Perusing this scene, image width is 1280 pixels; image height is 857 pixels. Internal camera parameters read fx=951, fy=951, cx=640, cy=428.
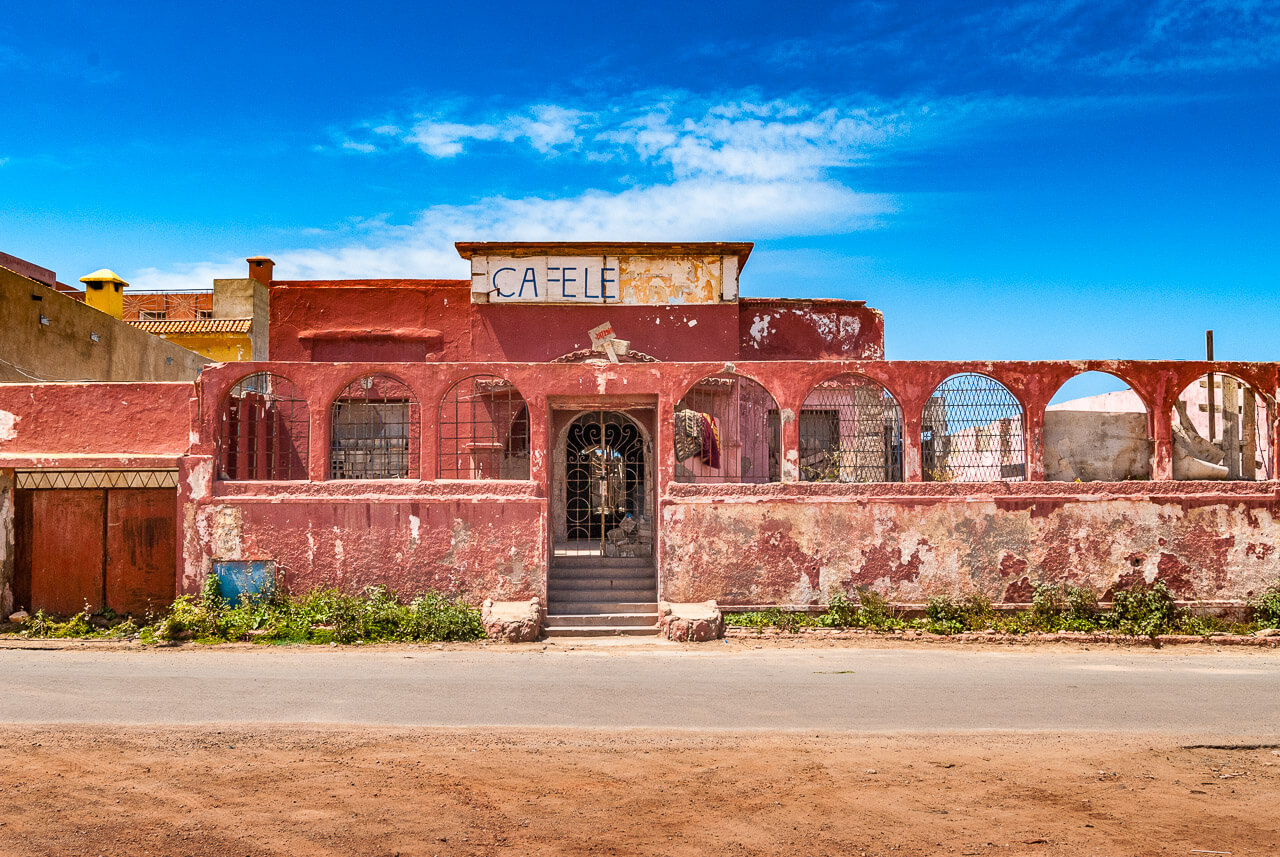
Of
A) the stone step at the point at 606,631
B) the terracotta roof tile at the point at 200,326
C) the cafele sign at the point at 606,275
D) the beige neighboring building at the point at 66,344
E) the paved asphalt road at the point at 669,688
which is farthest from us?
the terracotta roof tile at the point at 200,326

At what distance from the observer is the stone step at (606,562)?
12.8 metres

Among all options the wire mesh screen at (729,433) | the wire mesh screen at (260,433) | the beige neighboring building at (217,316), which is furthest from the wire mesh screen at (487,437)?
the beige neighboring building at (217,316)

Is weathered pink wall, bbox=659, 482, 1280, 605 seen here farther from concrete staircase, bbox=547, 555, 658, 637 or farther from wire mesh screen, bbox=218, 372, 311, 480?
wire mesh screen, bbox=218, 372, 311, 480

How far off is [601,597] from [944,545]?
4.31 meters

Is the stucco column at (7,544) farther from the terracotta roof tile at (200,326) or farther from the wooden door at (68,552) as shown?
the terracotta roof tile at (200,326)

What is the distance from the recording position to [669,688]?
8.42m

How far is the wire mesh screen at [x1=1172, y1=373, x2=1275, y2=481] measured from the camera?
12422 millimetres

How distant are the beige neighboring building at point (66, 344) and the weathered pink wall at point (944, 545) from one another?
36.0ft

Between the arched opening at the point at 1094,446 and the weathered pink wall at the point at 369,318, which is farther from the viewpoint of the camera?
the weathered pink wall at the point at 369,318

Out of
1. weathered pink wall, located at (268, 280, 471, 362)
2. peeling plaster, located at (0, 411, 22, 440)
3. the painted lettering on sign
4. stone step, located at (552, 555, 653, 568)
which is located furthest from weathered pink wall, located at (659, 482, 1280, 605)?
peeling plaster, located at (0, 411, 22, 440)

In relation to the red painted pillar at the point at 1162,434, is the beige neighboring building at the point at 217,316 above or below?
above

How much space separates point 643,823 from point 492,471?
1155 cm

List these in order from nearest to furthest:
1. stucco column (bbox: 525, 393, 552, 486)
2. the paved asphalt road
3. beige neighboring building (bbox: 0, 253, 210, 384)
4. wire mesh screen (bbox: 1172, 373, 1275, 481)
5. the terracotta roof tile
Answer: the paved asphalt road, stucco column (bbox: 525, 393, 552, 486), wire mesh screen (bbox: 1172, 373, 1275, 481), beige neighboring building (bbox: 0, 253, 210, 384), the terracotta roof tile

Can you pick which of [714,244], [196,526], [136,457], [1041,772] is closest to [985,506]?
[1041,772]
